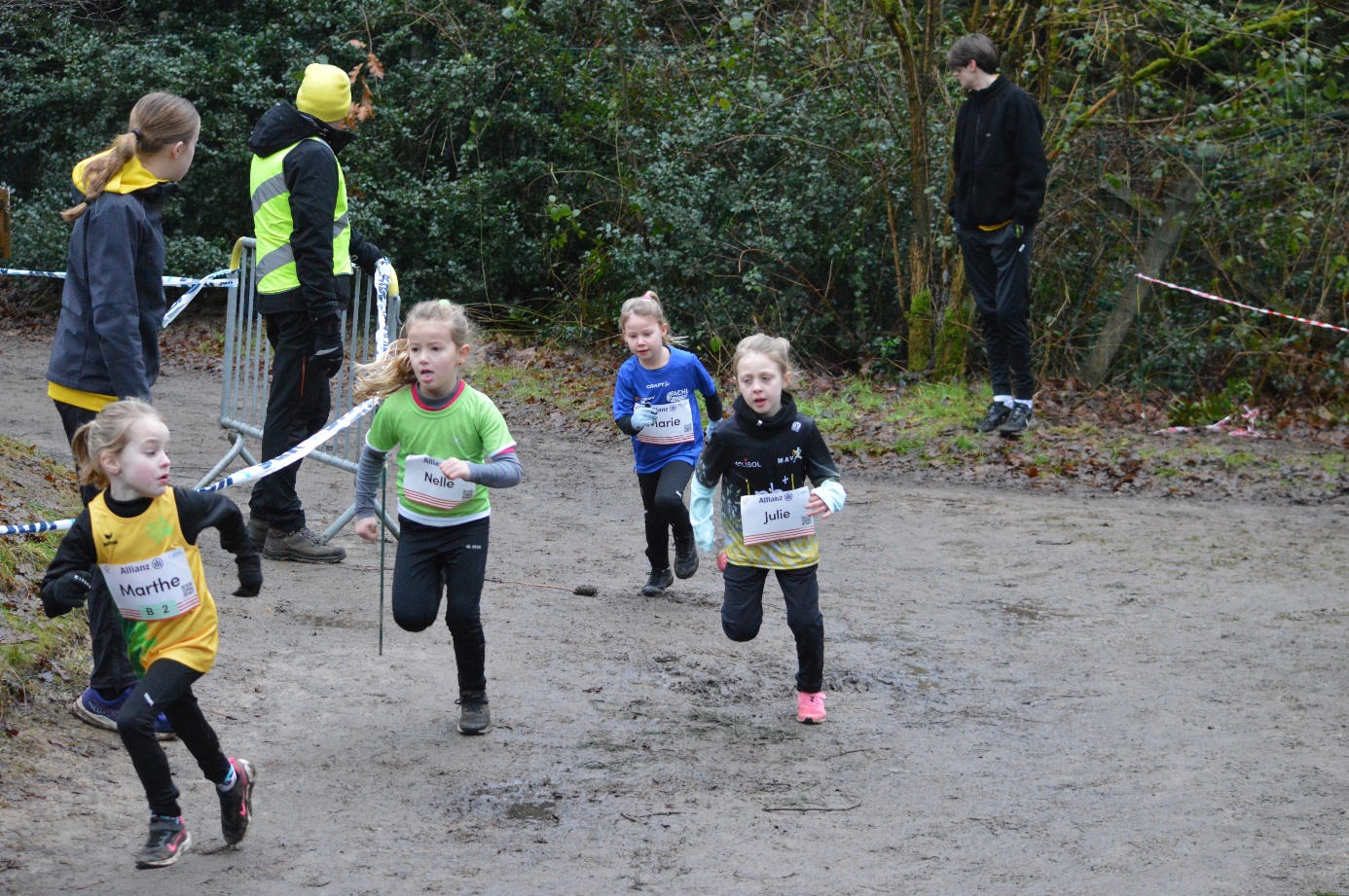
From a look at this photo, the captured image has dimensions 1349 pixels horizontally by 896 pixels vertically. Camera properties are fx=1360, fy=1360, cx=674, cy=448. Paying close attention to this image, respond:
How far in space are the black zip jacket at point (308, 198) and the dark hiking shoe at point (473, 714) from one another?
8.22ft

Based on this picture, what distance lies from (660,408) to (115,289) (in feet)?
9.72

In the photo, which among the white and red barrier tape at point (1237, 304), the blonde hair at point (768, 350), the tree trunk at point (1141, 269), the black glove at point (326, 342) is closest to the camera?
the blonde hair at point (768, 350)

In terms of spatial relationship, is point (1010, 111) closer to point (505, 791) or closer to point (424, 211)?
point (505, 791)

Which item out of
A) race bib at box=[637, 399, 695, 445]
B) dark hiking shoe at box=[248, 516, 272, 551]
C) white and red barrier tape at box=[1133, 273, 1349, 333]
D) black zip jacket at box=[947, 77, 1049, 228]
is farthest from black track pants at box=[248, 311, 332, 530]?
white and red barrier tape at box=[1133, 273, 1349, 333]

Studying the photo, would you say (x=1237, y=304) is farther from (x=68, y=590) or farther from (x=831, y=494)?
(x=68, y=590)

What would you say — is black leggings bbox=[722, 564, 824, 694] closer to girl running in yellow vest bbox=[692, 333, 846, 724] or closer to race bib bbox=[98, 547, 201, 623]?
girl running in yellow vest bbox=[692, 333, 846, 724]

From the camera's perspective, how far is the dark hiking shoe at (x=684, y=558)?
7.41 metres

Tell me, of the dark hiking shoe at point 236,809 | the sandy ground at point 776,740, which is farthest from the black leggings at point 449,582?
the dark hiking shoe at point 236,809

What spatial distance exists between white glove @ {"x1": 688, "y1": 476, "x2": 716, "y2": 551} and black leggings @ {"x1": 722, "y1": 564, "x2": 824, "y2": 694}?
23cm

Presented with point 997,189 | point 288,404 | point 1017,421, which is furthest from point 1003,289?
point 288,404

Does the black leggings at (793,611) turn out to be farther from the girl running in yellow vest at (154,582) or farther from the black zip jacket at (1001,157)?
the black zip jacket at (1001,157)

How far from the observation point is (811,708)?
5.49 m

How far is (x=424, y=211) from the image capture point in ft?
55.2

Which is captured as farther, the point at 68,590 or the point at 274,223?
the point at 274,223
